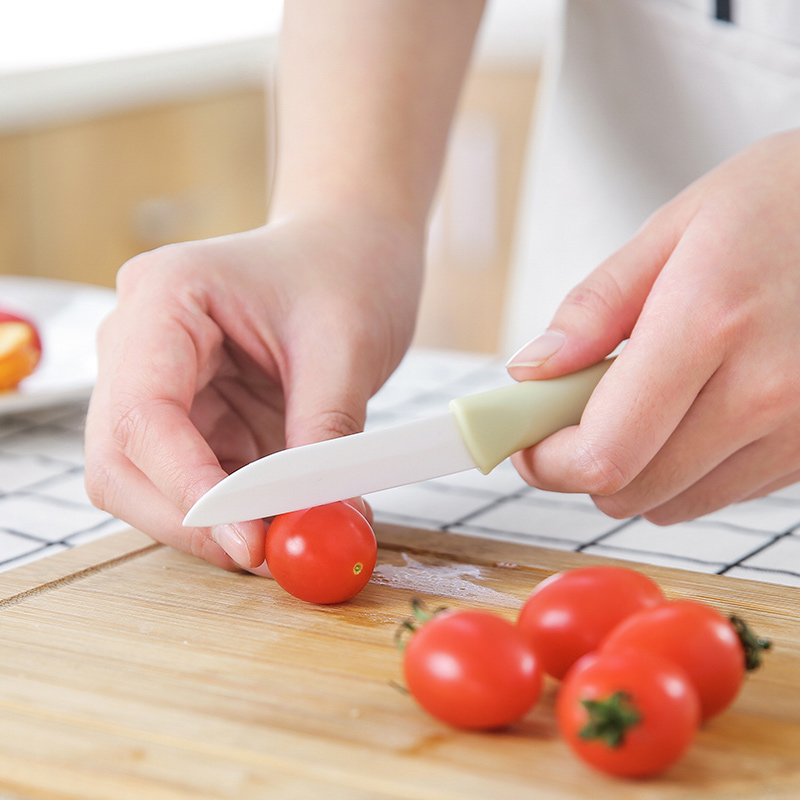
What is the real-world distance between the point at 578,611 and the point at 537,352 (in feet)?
0.81

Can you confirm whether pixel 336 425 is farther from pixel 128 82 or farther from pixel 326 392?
pixel 128 82

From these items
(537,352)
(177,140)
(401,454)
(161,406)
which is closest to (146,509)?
(161,406)

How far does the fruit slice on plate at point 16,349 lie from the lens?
1287 mm

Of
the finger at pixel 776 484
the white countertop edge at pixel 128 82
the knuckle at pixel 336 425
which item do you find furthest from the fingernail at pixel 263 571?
the white countertop edge at pixel 128 82

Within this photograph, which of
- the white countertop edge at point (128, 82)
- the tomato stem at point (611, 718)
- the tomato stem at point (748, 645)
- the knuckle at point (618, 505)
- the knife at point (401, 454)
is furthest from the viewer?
the white countertop edge at point (128, 82)

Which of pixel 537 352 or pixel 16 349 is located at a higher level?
pixel 537 352

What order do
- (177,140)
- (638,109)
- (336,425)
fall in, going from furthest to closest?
(177,140) → (638,109) → (336,425)

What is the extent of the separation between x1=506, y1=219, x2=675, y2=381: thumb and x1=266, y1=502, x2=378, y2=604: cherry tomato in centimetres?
18

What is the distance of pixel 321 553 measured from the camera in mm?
748

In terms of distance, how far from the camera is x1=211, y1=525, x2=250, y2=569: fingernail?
0.78 meters

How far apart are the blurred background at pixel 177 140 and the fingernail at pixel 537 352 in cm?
222

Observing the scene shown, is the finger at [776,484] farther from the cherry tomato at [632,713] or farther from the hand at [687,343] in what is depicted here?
the cherry tomato at [632,713]

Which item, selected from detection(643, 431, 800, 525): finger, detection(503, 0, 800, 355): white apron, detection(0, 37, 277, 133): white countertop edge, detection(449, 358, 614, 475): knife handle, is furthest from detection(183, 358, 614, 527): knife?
detection(0, 37, 277, 133): white countertop edge

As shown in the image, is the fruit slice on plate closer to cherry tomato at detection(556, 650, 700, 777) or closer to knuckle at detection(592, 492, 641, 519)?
knuckle at detection(592, 492, 641, 519)
